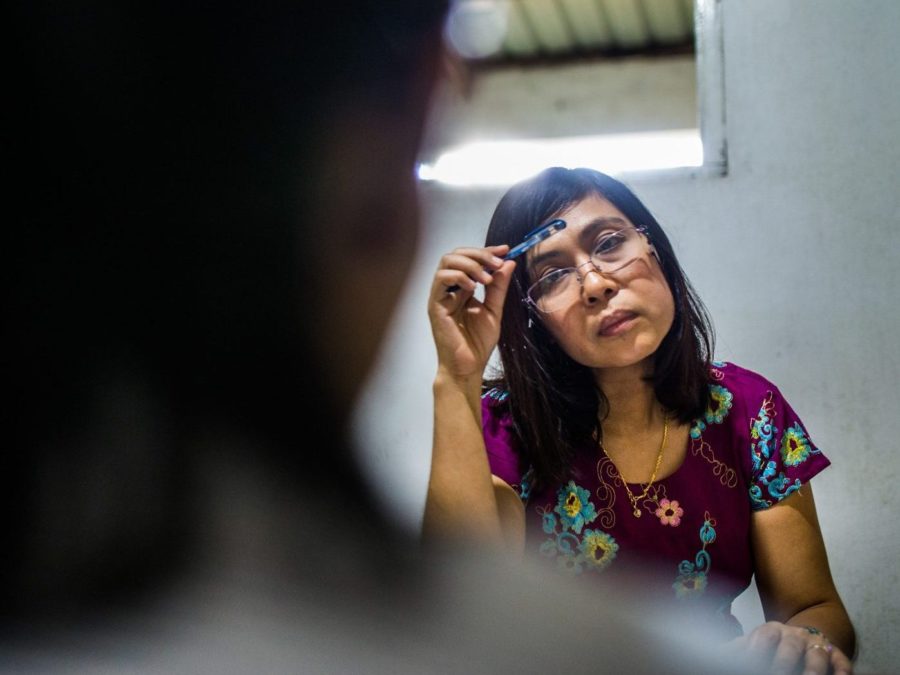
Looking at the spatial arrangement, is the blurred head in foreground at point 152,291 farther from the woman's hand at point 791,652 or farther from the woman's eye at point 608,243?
the woman's hand at point 791,652

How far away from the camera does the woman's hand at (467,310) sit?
78 centimetres

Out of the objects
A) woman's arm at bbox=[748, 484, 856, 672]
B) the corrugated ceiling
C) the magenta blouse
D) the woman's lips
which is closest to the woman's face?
the woman's lips

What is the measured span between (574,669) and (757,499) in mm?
247

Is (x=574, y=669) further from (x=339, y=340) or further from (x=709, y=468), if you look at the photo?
(x=339, y=340)

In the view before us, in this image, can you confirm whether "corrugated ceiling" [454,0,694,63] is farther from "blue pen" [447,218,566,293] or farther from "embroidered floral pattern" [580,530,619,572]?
"embroidered floral pattern" [580,530,619,572]

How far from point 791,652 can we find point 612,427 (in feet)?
0.93

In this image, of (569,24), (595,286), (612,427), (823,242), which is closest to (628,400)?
(612,427)

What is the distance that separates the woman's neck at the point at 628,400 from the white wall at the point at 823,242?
119mm

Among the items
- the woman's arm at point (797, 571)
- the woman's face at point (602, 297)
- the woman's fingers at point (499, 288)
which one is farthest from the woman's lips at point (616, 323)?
the woman's arm at point (797, 571)

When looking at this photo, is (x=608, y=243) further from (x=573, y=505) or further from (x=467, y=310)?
(x=573, y=505)

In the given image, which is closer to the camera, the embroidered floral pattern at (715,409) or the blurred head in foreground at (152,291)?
the embroidered floral pattern at (715,409)

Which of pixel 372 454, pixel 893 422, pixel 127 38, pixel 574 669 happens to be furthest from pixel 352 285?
pixel 893 422

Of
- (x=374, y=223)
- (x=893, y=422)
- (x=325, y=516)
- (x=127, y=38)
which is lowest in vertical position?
(x=325, y=516)

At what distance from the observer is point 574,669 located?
72 cm
